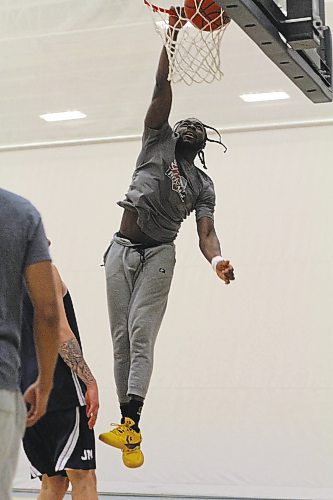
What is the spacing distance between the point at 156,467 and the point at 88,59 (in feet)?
10.1

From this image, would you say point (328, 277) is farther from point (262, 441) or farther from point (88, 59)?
point (88, 59)

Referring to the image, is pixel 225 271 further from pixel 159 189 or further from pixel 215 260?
pixel 159 189

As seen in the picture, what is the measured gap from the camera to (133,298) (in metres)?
4.65

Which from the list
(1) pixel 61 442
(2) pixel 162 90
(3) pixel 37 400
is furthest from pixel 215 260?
(3) pixel 37 400

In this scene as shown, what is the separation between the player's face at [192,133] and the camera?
4.79 m

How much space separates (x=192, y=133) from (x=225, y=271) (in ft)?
2.53

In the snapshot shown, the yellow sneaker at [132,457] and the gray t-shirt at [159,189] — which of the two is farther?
the gray t-shirt at [159,189]

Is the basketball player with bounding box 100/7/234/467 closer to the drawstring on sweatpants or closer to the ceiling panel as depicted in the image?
the drawstring on sweatpants

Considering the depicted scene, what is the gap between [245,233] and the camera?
23.5 ft

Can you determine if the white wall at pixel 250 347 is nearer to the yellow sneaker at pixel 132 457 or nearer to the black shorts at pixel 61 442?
the yellow sneaker at pixel 132 457

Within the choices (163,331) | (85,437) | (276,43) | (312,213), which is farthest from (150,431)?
(276,43)

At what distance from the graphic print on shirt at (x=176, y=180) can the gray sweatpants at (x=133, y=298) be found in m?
0.29

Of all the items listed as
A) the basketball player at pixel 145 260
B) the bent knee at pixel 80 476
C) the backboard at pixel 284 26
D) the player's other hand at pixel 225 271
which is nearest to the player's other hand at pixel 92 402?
the bent knee at pixel 80 476

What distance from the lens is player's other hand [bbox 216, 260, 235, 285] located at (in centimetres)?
447
